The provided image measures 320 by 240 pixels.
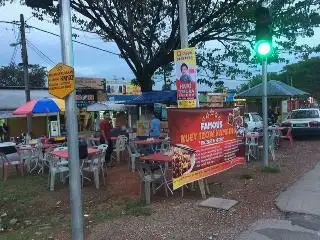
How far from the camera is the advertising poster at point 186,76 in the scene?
9789mm

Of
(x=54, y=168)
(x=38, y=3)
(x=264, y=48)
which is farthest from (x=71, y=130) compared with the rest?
(x=264, y=48)

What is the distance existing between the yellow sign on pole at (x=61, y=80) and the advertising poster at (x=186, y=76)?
4.26m

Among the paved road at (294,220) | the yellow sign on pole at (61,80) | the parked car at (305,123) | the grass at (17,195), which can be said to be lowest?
the grass at (17,195)

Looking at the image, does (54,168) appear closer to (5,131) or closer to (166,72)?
(166,72)

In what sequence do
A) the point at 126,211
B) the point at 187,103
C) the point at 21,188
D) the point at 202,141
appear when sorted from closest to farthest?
the point at 126,211
the point at 202,141
the point at 187,103
the point at 21,188

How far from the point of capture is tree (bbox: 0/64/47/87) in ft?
173

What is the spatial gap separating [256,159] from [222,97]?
116 ft

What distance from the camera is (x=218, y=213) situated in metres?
7.97

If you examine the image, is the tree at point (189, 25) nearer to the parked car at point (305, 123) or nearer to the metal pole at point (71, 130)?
the parked car at point (305, 123)

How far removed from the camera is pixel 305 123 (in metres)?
21.5

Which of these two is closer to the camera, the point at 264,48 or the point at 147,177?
the point at 147,177

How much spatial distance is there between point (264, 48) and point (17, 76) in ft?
157

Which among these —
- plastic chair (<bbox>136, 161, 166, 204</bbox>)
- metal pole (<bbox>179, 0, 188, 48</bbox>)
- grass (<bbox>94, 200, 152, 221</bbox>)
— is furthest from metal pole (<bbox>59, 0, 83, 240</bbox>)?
metal pole (<bbox>179, 0, 188, 48</bbox>)

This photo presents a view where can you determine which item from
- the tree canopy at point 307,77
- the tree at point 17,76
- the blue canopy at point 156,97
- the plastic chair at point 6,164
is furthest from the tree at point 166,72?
the tree canopy at point 307,77
